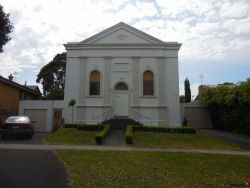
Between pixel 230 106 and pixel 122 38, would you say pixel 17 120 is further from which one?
pixel 230 106

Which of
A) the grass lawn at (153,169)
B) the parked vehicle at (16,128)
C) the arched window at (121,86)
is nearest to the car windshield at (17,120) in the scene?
the parked vehicle at (16,128)

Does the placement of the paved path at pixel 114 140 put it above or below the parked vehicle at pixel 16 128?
below

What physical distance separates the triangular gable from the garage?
8.32 metres

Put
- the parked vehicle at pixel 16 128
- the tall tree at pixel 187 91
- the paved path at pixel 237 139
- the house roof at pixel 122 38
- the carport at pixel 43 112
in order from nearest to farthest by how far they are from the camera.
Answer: the paved path at pixel 237 139
the parked vehicle at pixel 16 128
the house roof at pixel 122 38
the carport at pixel 43 112
the tall tree at pixel 187 91

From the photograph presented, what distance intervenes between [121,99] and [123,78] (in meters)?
2.03

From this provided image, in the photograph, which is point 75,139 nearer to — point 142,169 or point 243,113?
point 142,169

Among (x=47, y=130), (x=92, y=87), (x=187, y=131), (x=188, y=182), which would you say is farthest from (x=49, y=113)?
(x=188, y=182)

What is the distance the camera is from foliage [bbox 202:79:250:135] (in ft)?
80.7

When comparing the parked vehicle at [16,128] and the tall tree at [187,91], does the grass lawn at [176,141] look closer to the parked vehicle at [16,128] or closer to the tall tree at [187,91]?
the parked vehicle at [16,128]

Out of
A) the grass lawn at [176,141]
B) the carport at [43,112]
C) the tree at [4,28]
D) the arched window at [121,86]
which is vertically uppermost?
the tree at [4,28]

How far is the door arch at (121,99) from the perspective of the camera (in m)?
28.9

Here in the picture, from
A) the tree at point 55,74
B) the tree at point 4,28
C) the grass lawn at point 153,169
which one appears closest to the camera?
the grass lawn at point 153,169

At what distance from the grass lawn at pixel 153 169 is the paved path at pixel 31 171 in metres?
0.39

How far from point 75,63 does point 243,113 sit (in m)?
15.9
